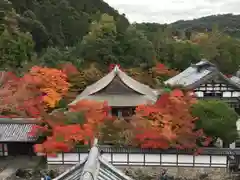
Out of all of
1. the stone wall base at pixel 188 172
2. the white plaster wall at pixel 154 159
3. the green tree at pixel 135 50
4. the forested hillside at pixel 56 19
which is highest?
the forested hillside at pixel 56 19

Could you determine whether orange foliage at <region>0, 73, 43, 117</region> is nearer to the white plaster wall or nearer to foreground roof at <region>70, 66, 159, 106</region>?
foreground roof at <region>70, 66, 159, 106</region>

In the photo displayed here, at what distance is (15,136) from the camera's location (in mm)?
21438

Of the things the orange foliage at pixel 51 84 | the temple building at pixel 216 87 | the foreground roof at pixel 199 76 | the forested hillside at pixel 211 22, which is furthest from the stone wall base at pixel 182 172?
the forested hillside at pixel 211 22

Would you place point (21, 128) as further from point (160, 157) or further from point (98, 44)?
point (98, 44)

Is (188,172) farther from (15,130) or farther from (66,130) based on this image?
(15,130)

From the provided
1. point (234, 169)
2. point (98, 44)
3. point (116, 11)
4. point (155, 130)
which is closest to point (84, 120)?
point (155, 130)

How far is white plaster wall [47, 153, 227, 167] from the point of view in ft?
62.9

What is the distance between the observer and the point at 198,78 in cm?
3083

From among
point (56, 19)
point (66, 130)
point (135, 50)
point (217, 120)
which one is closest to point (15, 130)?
point (66, 130)

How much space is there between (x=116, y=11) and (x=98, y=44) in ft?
169

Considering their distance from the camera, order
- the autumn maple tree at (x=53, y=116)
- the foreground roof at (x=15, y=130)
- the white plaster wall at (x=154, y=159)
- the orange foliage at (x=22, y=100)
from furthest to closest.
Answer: the orange foliage at (x=22, y=100) → the foreground roof at (x=15, y=130) → the white plaster wall at (x=154, y=159) → the autumn maple tree at (x=53, y=116)

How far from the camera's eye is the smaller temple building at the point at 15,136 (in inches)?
843

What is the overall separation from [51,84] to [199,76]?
13.5m

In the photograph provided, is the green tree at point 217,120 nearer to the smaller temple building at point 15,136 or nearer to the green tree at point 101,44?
the smaller temple building at point 15,136
